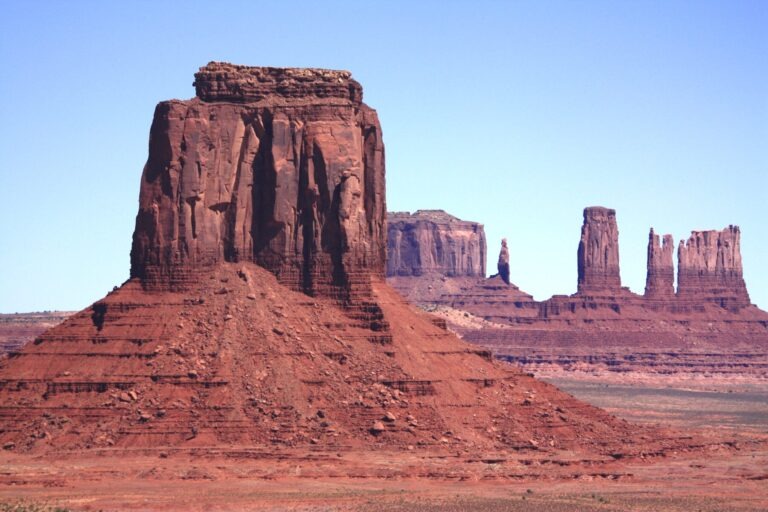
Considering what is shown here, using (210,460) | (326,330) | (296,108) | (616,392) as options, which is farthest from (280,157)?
(616,392)

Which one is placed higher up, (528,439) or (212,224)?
(212,224)

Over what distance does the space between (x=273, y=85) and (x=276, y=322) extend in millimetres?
11120

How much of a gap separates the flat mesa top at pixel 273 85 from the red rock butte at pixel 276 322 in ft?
0.26

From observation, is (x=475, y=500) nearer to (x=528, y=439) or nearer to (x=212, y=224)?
(x=528, y=439)

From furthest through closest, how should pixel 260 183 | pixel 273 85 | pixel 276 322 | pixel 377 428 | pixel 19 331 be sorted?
pixel 19 331
pixel 260 183
pixel 273 85
pixel 276 322
pixel 377 428

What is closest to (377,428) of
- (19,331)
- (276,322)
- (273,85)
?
(276,322)

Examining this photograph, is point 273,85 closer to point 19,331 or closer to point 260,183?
point 260,183

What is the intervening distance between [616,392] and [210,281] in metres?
95.5

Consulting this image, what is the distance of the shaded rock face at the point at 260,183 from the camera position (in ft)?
314

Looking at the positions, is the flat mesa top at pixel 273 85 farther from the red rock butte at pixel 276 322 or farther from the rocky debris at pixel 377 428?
the rocky debris at pixel 377 428

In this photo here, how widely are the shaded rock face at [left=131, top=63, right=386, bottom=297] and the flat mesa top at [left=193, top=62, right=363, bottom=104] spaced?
5 centimetres

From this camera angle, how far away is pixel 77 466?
84.6m

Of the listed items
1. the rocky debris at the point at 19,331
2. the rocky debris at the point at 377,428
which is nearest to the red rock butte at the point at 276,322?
the rocky debris at the point at 377,428

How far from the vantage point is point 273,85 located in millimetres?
96875
